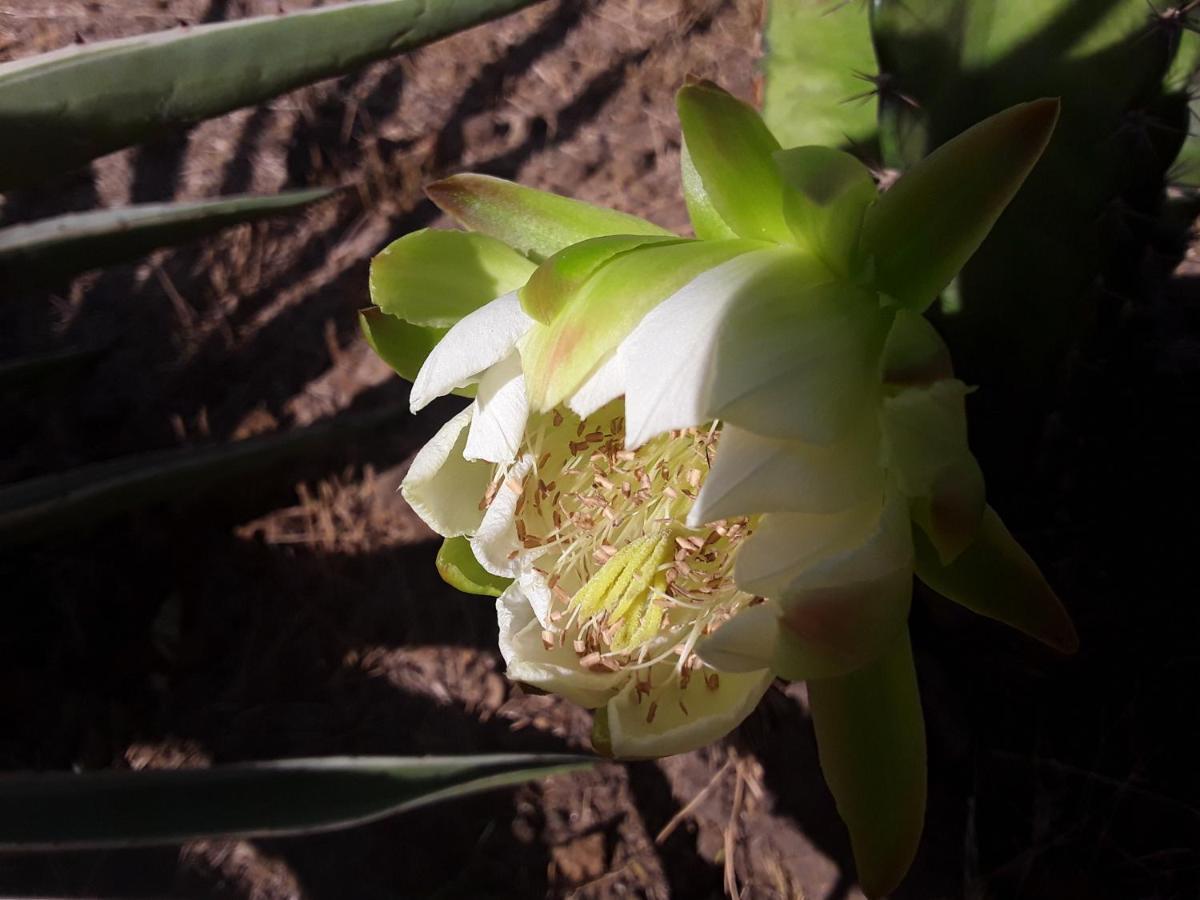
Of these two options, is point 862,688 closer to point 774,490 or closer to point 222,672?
point 774,490

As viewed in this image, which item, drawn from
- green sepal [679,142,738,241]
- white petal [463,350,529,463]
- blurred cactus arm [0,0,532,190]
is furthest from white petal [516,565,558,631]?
blurred cactus arm [0,0,532,190]

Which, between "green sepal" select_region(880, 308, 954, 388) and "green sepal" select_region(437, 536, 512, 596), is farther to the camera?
"green sepal" select_region(437, 536, 512, 596)

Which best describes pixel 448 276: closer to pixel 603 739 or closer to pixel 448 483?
pixel 448 483

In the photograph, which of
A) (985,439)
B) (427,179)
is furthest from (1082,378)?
(427,179)

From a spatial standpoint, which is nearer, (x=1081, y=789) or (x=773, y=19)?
(x=773, y=19)

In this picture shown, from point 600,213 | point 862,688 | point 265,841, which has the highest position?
point 600,213

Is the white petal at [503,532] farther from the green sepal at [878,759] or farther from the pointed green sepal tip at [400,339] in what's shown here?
the green sepal at [878,759]

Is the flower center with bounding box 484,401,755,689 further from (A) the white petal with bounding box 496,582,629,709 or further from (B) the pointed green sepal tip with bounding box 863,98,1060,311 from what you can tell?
(B) the pointed green sepal tip with bounding box 863,98,1060,311
